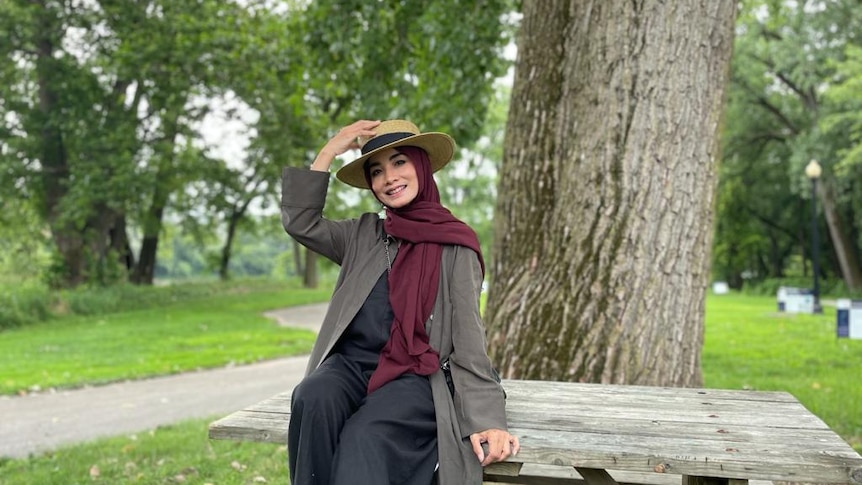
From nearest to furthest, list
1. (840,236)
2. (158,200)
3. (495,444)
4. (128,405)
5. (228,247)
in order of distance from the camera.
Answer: (495,444)
(128,405)
(158,200)
(840,236)
(228,247)

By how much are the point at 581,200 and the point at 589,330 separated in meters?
0.78

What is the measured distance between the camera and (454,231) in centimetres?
317

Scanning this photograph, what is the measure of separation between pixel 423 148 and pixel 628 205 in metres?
1.75

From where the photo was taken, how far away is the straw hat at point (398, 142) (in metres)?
3.20

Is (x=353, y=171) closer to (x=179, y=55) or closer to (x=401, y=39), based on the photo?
(x=401, y=39)

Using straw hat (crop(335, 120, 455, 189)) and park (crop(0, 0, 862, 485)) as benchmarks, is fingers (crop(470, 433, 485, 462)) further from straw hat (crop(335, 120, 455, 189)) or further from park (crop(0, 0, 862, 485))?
straw hat (crop(335, 120, 455, 189))

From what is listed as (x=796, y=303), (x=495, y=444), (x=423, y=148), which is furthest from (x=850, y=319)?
(x=495, y=444)

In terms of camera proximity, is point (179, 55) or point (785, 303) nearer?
point (179, 55)

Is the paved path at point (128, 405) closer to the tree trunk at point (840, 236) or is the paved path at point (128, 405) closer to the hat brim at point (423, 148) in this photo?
the hat brim at point (423, 148)

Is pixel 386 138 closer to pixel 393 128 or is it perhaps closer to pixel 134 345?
pixel 393 128

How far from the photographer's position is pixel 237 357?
1192cm

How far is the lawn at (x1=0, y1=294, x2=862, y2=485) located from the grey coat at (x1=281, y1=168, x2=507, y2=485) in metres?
2.37

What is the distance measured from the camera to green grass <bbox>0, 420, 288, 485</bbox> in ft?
16.9

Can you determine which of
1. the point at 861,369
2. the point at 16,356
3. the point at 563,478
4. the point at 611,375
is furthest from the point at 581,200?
the point at 16,356
